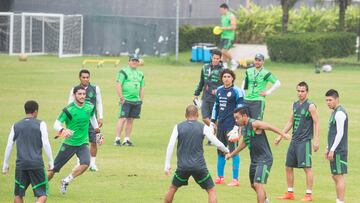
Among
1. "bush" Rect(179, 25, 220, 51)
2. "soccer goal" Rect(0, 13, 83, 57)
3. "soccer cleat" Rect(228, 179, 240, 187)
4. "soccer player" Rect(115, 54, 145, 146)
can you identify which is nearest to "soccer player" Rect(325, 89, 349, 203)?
"soccer cleat" Rect(228, 179, 240, 187)

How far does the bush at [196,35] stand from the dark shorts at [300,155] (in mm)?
40741

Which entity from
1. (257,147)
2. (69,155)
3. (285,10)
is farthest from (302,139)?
(285,10)

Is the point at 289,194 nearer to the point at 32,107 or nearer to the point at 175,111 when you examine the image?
the point at 32,107

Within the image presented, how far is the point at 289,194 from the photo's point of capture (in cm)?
1780

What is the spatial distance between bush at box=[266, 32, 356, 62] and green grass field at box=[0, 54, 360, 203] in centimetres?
99

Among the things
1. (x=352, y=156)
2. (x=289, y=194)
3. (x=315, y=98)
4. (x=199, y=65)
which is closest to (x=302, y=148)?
(x=289, y=194)

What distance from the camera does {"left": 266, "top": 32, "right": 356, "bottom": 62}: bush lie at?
50.8m

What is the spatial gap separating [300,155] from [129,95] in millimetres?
7808

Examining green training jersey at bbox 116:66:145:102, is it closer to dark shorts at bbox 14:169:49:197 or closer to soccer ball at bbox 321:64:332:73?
dark shorts at bbox 14:169:49:197

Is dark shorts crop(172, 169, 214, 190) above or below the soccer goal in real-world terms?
below

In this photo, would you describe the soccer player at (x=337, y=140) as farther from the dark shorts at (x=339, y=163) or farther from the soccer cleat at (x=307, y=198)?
the soccer cleat at (x=307, y=198)

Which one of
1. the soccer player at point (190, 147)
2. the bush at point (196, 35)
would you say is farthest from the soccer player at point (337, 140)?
the bush at point (196, 35)

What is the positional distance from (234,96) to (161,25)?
38189 millimetres

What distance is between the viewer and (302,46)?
50.7 meters
